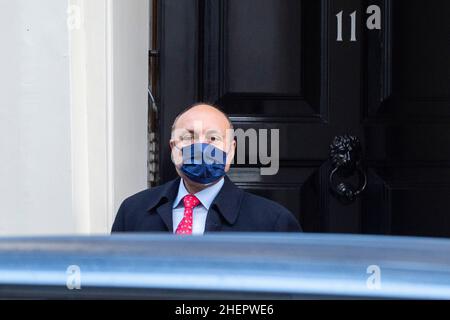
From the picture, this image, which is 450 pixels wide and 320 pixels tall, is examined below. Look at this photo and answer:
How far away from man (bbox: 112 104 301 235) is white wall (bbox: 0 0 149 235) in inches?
37.9

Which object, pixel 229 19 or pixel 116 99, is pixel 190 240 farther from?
pixel 229 19

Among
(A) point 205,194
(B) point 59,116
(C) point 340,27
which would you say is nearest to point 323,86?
(C) point 340,27

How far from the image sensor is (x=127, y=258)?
1067 mm

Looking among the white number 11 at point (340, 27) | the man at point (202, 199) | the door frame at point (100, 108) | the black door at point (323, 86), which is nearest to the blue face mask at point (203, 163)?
the man at point (202, 199)

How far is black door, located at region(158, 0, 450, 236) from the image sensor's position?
430cm

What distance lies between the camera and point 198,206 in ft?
9.51

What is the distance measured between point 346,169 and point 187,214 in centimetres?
159

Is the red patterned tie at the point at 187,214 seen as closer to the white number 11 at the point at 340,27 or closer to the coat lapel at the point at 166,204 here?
the coat lapel at the point at 166,204

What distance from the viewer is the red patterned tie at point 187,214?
2.82 m

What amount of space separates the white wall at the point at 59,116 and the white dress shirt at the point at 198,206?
1.07m

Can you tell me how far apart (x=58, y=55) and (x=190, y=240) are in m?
2.96

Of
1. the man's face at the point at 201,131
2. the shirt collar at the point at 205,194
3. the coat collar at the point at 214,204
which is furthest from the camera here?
the man's face at the point at 201,131

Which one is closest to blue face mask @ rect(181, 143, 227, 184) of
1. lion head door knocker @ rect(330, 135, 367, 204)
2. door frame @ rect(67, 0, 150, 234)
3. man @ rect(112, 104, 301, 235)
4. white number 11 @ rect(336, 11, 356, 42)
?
man @ rect(112, 104, 301, 235)

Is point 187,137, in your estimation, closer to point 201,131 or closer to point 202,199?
point 201,131
